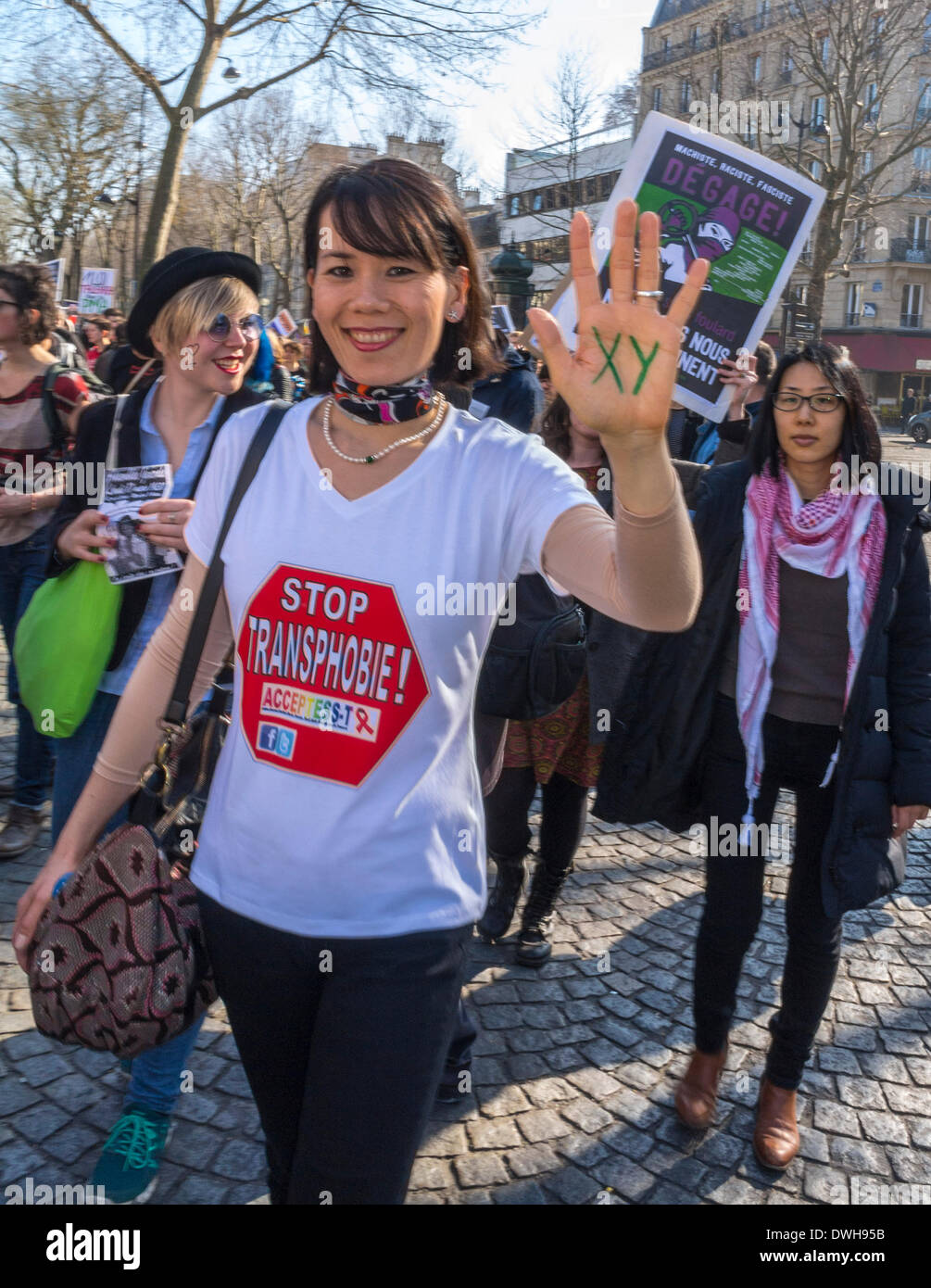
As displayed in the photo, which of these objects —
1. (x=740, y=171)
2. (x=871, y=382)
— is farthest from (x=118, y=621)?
(x=871, y=382)

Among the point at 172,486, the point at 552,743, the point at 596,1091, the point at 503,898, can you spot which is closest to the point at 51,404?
the point at 172,486

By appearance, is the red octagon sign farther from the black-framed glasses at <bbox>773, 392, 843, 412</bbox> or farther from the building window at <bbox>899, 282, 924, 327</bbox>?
the building window at <bbox>899, 282, 924, 327</bbox>

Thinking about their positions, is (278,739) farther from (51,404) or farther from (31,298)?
(31,298)

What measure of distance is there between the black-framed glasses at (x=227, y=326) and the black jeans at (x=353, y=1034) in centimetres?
153

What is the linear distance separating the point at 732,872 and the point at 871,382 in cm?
4717

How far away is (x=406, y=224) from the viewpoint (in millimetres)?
1606

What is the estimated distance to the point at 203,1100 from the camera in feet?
9.77

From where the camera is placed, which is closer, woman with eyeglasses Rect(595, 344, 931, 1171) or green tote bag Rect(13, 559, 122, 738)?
green tote bag Rect(13, 559, 122, 738)

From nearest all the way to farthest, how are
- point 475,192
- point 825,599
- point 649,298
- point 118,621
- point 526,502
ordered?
point 649,298, point 526,502, point 118,621, point 825,599, point 475,192

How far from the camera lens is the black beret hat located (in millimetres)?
2641

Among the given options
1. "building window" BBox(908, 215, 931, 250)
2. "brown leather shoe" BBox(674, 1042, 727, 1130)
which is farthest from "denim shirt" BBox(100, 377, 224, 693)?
"building window" BBox(908, 215, 931, 250)

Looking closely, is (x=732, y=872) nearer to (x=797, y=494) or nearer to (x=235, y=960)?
(x=797, y=494)

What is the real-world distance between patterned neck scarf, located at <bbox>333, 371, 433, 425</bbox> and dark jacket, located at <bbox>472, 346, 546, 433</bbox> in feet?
6.56

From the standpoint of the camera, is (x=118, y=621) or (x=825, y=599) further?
(x=825, y=599)
